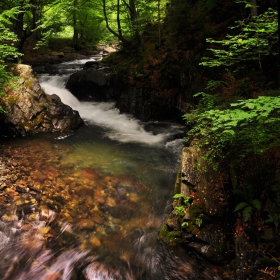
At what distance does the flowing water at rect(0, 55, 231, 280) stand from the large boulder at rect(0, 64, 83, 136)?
73cm

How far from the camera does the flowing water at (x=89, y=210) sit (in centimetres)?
421

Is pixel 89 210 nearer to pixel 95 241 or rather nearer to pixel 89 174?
pixel 95 241

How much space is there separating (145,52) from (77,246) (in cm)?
1116

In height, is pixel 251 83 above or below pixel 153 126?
above

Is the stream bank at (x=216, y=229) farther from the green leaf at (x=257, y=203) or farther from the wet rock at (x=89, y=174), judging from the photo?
the wet rock at (x=89, y=174)

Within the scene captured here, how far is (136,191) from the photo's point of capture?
21.3 ft

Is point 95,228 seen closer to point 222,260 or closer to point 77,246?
point 77,246

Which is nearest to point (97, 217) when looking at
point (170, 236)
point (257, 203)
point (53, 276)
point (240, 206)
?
point (53, 276)

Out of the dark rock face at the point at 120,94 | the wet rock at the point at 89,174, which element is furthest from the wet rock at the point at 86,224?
the dark rock face at the point at 120,94

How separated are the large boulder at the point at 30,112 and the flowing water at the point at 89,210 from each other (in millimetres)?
735

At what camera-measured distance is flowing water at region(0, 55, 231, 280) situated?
421cm

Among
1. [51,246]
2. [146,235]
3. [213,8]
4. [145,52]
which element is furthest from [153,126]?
[51,246]

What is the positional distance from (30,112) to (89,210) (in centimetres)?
634

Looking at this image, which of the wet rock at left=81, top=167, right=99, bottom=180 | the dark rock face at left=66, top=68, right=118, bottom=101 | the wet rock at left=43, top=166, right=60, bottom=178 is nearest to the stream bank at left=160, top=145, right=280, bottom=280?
the wet rock at left=81, top=167, right=99, bottom=180
